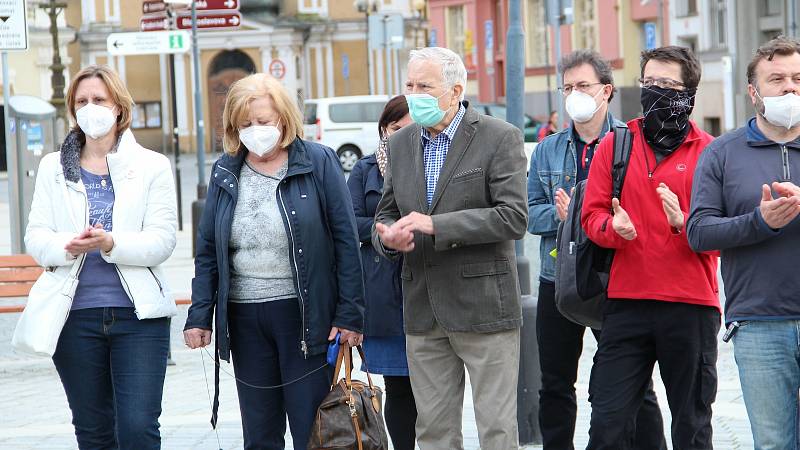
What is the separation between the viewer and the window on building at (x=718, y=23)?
37.0 m

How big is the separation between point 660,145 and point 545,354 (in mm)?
1300

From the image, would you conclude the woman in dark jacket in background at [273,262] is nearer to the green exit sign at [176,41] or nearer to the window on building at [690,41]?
the green exit sign at [176,41]

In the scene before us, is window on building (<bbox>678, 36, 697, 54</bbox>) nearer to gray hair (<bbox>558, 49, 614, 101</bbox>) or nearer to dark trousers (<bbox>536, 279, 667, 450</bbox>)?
gray hair (<bbox>558, 49, 614, 101</bbox>)

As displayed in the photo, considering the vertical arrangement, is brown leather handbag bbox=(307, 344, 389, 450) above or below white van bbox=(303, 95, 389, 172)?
below

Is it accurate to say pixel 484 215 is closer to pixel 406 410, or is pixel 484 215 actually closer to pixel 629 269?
pixel 629 269

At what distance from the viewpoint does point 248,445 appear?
586cm

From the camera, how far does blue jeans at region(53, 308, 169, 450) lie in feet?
18.9

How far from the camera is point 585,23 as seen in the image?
153 feet

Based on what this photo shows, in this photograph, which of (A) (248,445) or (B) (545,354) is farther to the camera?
(B) (545,354)

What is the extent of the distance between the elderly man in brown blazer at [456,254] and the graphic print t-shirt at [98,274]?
3.51ft

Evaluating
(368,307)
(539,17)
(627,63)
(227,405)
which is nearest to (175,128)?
(227,405)

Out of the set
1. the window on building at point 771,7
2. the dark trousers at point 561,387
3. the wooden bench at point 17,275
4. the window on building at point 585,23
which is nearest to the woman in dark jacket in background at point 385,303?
the dark trousers at point 561,387

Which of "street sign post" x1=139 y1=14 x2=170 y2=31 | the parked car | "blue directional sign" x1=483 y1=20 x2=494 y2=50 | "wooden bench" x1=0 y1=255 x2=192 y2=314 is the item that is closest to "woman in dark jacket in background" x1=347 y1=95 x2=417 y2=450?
"wooden bench" x1=0 y1=255 x2=192 y2=314

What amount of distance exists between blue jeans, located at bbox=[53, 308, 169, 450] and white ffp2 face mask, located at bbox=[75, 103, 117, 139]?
0.73 meters
